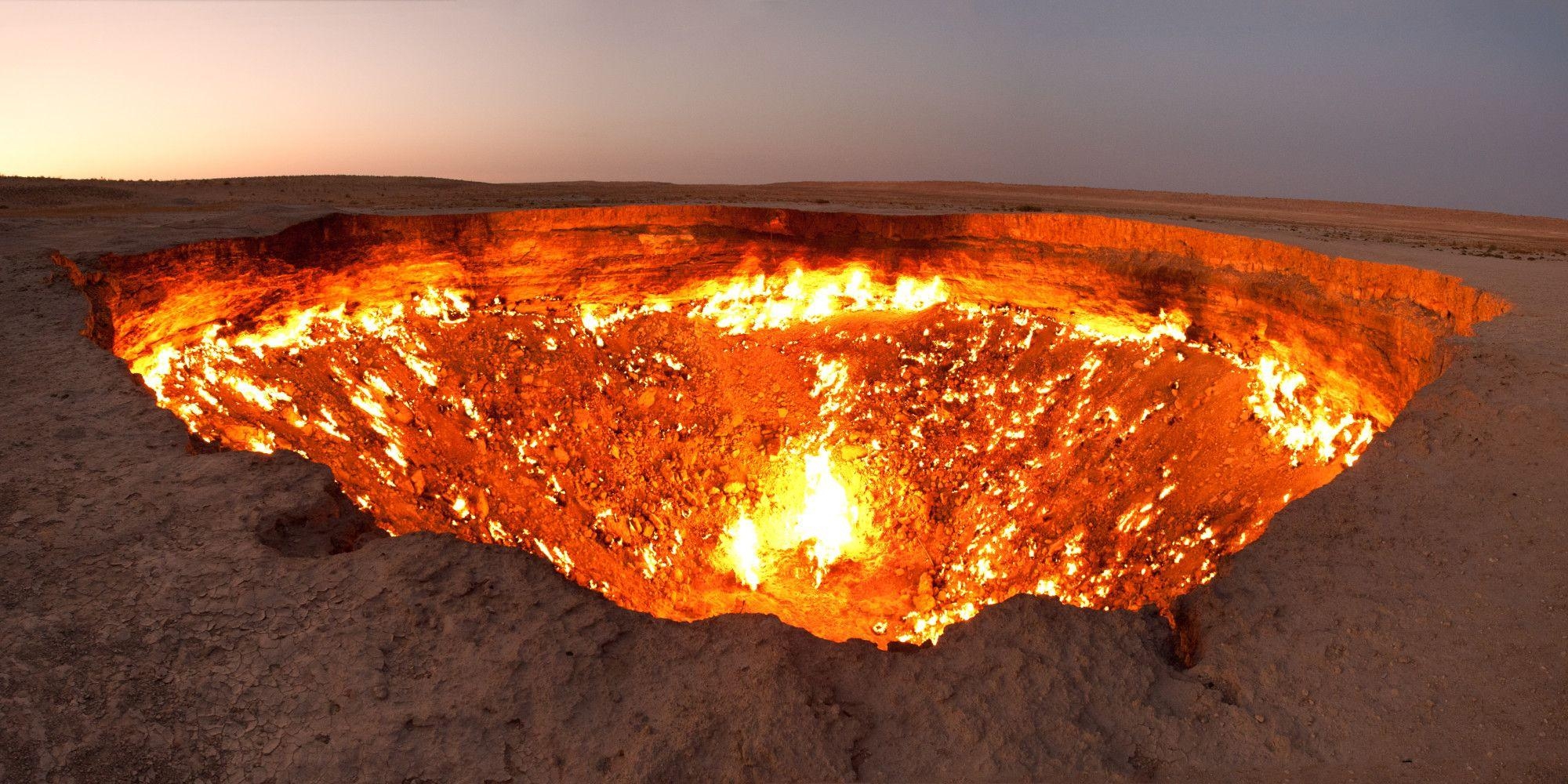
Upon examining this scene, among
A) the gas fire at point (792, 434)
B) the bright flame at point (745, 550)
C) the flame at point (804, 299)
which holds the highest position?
the flame at point (804, 299)

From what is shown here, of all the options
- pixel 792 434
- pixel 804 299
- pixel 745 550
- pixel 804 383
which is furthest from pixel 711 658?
pixel 804 299

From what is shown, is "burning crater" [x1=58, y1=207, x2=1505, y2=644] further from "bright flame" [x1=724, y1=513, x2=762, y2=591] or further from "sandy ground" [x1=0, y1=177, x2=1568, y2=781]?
"sandy ground" [x1=0, y1=177, x2=1568, y2=781]

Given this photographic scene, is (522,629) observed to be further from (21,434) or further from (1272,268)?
(1272,268)

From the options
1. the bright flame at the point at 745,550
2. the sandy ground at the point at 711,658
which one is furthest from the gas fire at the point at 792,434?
the sandy ground at the point at 711,658

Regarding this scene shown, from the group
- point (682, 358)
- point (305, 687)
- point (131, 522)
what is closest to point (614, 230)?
point (682, 358)

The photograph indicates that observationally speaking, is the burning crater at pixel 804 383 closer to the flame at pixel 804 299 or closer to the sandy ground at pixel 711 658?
the flame at pixel 804 299

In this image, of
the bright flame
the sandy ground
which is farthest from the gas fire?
the sandy ground
